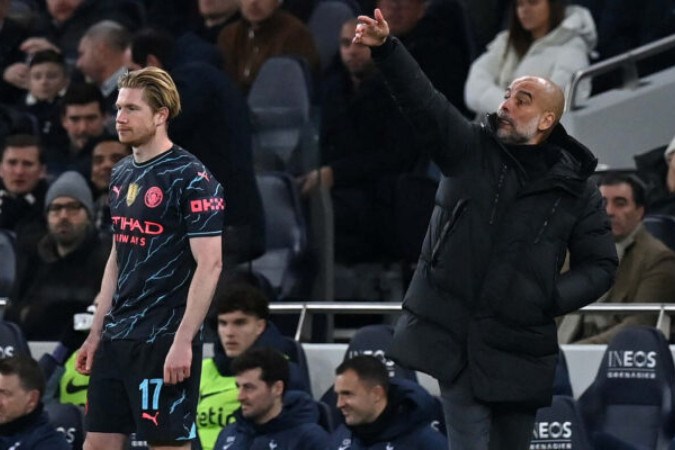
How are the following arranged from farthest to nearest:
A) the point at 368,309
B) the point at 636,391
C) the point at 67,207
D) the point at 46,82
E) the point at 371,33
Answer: the point at 46,82, the point at 67,207, the point at 368,309, the point at 636,391, the point at 371,33

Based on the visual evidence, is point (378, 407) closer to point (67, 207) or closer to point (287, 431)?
point (287, 431)

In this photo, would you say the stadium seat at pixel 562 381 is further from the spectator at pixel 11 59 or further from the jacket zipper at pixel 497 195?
the spectator at pixel 11 59

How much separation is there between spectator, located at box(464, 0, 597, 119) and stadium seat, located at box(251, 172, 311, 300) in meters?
1.22

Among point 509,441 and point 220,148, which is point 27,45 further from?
point 509,441

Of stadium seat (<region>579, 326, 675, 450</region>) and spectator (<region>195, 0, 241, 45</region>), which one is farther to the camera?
spectator (<region>195, 0, 241, 45</region>)

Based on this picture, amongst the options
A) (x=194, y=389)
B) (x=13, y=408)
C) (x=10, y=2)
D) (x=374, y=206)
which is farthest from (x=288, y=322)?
(x=10, y=2)

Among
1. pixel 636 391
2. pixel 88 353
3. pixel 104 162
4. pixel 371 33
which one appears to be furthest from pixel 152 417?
pixel 104 162

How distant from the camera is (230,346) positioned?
9.73 m

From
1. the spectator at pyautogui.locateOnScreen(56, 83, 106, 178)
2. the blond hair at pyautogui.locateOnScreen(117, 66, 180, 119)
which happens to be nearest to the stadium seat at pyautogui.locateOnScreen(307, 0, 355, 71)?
the spectator at pyautogui.locateOnScreen(56, 83, 106, 178)

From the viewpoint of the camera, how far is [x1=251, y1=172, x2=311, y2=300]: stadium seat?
11.0 metres

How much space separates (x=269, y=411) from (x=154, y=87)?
2.86 m

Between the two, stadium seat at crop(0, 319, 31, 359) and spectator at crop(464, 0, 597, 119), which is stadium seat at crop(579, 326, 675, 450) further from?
stadium seat at crop(0, 319, 31, 359)

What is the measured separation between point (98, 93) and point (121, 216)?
5.72 metres

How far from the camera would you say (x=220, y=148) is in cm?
1004
